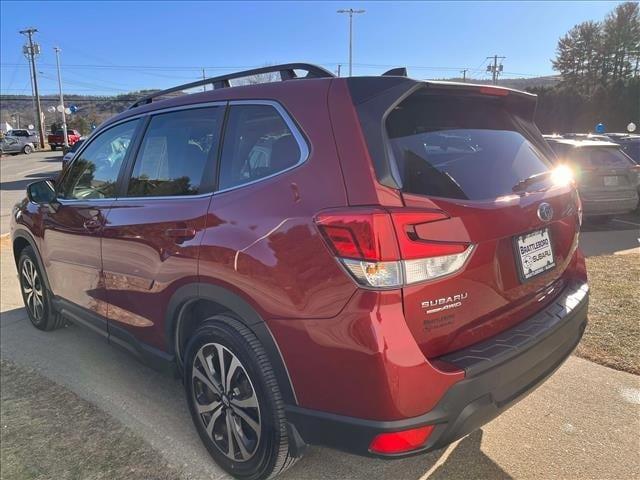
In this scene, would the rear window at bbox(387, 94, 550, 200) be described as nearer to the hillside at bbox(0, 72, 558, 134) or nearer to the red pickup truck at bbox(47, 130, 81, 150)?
the red pickup truck at bbox(47, 130, 81, 150)

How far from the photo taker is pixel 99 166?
360 cm

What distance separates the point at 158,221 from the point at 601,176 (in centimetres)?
816

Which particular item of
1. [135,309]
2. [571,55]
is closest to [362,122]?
[135,309]

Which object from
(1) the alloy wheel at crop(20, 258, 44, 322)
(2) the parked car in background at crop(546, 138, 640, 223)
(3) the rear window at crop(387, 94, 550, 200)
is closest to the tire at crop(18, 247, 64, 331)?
(1) the alloy wheel at crop(20, 258, 44, 322)

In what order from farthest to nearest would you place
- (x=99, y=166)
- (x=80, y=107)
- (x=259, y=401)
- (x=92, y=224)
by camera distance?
(x=80, y=107), (x=99, y=166), (x=92, y=224), (x=259, y=401)

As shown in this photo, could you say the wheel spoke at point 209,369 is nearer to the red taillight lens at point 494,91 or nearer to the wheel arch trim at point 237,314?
the wheel arch trim at point 237,314

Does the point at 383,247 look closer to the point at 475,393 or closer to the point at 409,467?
the point at 475,393

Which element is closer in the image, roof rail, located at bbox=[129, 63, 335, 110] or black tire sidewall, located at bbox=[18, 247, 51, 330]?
roof rail, located at bbox=[129, 63, 335, 110]

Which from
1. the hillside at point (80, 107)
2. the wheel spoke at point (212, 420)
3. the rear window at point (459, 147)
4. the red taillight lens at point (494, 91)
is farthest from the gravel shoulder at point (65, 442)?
the hillside at point (80, 107)

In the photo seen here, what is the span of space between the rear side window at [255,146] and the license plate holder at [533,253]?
108 centimetres

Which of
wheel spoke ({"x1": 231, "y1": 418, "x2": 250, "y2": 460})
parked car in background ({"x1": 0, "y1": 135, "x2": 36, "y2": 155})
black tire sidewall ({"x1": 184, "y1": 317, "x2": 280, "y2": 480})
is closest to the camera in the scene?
Answer: black tire sidewall ({"x1": 184, "y1": 317, "x2": 280, "y2": 480})

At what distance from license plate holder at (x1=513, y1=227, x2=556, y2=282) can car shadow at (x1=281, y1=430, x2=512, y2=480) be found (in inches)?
38.9

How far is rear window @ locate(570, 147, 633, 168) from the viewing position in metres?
8.55

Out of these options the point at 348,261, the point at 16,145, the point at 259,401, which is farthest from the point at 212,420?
the point at 16,145
